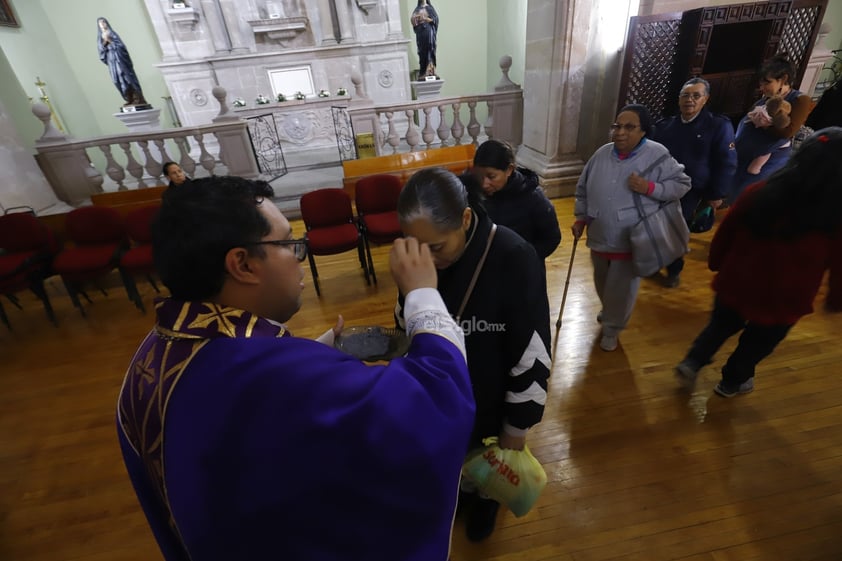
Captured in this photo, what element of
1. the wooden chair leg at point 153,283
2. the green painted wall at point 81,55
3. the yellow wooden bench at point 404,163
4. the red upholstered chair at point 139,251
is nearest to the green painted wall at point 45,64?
the green painted wall at point 81,55

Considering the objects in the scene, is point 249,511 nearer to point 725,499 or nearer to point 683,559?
point 683,559

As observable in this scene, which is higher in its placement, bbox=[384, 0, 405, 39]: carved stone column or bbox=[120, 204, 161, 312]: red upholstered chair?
bbox=[384, 0, 405, 39]: carved stone column

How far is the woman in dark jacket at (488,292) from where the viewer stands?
110 centimetres

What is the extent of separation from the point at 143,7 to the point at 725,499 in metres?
13.3

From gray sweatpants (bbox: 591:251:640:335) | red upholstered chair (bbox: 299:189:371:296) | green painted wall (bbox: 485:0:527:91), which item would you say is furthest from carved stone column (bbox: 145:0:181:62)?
Result: gray sweatpants (bbox: 591:251:640:335)

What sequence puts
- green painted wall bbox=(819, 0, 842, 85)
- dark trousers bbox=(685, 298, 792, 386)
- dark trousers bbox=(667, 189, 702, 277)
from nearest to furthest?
dark trousers bbox=(685, 298, 792, 386) < dark trousers bbox=(667, 189, 702, 277) < green painted wall bbox=(819, 0, 842, 85)

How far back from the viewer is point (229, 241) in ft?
2.42

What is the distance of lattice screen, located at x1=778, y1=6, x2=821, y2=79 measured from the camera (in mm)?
4348

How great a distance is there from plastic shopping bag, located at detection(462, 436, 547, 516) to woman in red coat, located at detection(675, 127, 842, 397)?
4.79 ft

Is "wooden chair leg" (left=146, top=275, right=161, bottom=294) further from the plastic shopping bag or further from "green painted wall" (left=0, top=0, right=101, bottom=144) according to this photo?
"green painted wall" (left=0, top=0, right=101, bottom=144)

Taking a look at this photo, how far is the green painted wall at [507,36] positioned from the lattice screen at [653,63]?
11.3 ft

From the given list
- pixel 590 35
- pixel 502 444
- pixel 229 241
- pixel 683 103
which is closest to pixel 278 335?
pixel 229 241

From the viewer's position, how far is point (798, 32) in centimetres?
444

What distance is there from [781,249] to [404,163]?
177 inches
